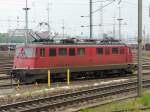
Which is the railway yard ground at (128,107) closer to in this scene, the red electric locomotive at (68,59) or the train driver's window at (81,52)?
the red electric locomotive at (68,59)

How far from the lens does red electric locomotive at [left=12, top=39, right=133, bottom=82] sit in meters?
28.0

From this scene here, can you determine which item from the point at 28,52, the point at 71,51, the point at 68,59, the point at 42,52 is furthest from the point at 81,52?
the point at 28,52

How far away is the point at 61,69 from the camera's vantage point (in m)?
29.5

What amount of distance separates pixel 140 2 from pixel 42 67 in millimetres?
11821

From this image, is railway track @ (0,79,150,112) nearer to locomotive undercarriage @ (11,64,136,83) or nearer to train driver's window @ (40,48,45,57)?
locomotive undercarriage @ (11,64,136,83)

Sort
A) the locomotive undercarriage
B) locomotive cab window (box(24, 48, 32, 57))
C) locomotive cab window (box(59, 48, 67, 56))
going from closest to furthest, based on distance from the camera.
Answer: the locomotive undercarriage → locomotive cab window (box(24, 48, 32, 57)) → locomotive cab window (box(59, 48, 67, 56))

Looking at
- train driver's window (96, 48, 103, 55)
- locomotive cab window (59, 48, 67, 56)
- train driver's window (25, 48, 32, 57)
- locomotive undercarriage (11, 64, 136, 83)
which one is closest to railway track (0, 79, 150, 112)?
locomotive undercarriage (11, 64, 136, 83)

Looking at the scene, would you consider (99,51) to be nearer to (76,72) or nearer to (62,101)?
(76,72)

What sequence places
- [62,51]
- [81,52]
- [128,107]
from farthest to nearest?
[81,52] → [62,51] → [128,107]

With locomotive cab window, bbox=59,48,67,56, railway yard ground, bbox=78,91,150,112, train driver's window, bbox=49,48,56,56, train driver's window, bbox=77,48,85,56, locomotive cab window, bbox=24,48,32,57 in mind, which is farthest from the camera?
train driver's window, bbox=77,48,85,56

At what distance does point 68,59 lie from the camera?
2986 centimetres

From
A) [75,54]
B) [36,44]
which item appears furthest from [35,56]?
[75,54]

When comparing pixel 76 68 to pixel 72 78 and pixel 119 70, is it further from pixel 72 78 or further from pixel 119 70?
pixel 119 70

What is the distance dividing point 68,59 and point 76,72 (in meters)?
1.58
